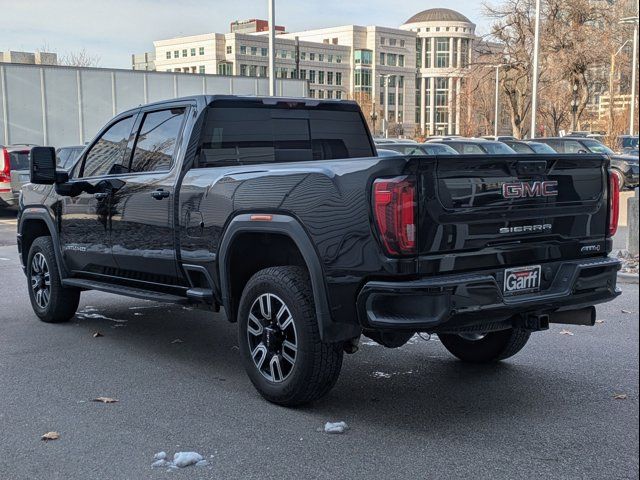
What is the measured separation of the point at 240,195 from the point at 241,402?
1339 millimetres

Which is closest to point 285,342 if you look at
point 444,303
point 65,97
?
point 444,303

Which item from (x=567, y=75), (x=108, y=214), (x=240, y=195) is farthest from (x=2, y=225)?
(x=567, y=75)

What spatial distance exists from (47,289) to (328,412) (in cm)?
392

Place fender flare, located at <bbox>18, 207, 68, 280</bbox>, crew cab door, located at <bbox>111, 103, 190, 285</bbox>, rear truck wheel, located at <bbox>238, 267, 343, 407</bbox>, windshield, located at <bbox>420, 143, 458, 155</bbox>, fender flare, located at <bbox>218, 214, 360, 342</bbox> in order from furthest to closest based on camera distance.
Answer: windshield, located at <bbox>420, 143, 458, 155</bbox> → fender flare, located at <bbox>18, 207, 68, 280</bbox> → crew cab door, located at <bbox>111, 103, 190, 285</bbox> → rear truck wheel, located at <bbox>238, 267, 343, 407</bbox> → fender flare, located at <bbox>218, 214, 360, 342</bbox>

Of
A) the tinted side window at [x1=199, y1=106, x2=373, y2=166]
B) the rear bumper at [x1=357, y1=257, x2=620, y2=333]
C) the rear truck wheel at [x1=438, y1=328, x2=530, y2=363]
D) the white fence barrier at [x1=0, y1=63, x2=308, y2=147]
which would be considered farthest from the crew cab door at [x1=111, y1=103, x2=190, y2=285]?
the white fence barrier at [x1=0, y1=63, x2=308, y2=147]

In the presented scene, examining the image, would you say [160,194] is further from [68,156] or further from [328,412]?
[68,156]

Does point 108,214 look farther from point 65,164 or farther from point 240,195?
point 65,164

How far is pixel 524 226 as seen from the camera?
15.1 feet

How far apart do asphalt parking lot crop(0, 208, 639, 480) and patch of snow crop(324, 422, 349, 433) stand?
0.21ft

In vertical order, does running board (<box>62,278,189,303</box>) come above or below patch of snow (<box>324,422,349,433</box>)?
above

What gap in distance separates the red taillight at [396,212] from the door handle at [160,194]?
2120 millimetres

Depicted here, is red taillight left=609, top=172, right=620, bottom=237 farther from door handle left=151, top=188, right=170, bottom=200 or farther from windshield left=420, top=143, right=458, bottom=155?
windshield left=420, top=143, right=458, bottom=155

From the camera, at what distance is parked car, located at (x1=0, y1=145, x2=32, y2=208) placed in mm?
19141

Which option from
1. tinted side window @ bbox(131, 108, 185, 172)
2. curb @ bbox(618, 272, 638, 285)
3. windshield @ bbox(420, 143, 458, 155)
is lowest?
curb @ bbox(618, 272, 638, 285)
